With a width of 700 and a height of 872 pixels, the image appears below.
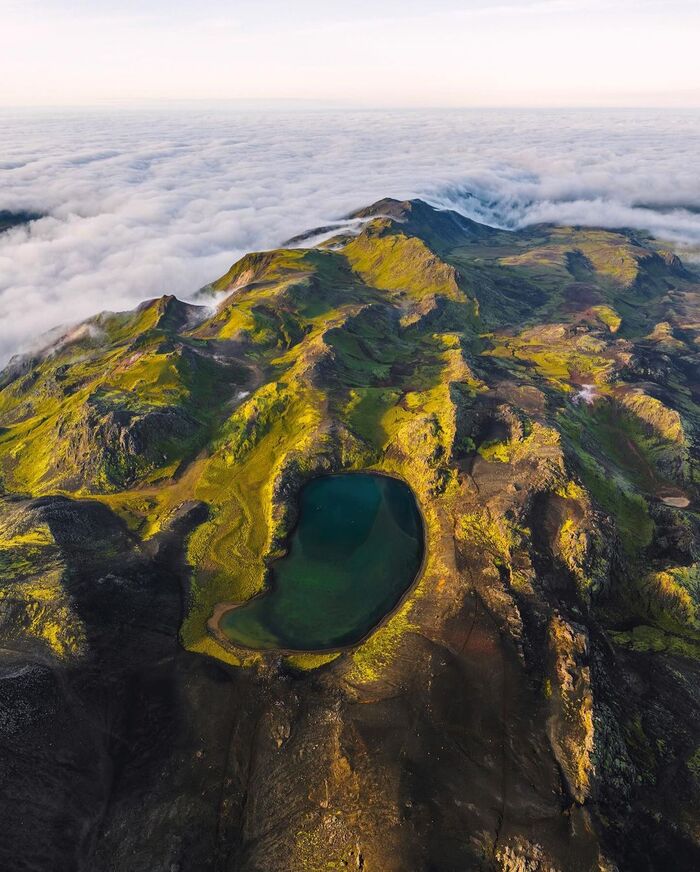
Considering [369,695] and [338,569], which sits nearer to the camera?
[369,695]

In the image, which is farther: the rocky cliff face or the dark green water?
the dark green water

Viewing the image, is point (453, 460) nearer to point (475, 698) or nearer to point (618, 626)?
point (618, 626)

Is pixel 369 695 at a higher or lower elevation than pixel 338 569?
higher

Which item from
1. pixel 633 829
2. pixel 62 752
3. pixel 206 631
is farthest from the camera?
pixel 206 631

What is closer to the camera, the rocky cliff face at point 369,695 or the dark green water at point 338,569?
the rocky cliff face at point 369,695

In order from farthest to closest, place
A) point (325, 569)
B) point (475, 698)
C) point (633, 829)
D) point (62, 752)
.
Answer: point (325, 569) → point (475, 698) → point (62, 752) → point (633, 829)

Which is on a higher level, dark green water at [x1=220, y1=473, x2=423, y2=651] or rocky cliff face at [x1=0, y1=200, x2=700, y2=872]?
rocky cliff face at [x1=0, y1=200, x2=700, y2=872]

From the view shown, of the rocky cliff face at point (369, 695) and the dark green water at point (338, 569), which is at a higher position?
the rocky cliff face at point (369, 695)

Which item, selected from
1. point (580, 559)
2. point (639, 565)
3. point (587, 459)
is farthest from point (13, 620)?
point (587, 459)
